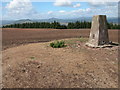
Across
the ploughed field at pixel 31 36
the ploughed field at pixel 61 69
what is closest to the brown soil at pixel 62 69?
the ploughed field at pixel 61 69

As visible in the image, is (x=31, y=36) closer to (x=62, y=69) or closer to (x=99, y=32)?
(x=99, y=32)

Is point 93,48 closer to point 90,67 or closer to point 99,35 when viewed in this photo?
point 99,35

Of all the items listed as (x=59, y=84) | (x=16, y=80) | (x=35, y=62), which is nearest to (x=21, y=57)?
(x=35, y=62)


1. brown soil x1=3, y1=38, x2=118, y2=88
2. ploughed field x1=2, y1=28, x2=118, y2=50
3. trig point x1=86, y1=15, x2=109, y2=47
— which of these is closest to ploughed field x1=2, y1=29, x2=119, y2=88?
brown soil x1=3, y1=38, x2=118, y2=88

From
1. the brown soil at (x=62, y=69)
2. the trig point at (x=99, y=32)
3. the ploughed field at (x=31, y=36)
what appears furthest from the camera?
the ploughed field at (x=31, y=36)

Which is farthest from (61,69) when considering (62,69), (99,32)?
(99,32)

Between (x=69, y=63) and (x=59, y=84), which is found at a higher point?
(x=69, y=63)

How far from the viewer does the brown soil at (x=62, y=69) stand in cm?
491

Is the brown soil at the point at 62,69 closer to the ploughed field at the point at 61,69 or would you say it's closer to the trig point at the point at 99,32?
the ploughed field at the point at 61,69

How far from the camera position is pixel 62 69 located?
559 centimetres

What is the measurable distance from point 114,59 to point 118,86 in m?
1.82

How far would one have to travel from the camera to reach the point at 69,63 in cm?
603

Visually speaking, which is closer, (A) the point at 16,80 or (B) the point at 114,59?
(A) the point at 16,80

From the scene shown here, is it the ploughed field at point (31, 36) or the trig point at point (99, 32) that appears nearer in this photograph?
the trig point at point (99, 32)
